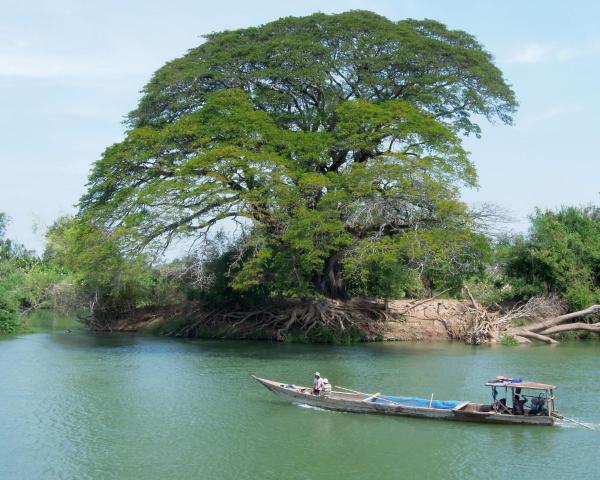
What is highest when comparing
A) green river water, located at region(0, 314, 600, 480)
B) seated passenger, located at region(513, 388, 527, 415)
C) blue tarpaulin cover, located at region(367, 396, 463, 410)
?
seated passenger, located at region(513, 388, 527, 415)

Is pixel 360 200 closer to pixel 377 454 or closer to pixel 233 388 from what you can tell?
pixel 233 388

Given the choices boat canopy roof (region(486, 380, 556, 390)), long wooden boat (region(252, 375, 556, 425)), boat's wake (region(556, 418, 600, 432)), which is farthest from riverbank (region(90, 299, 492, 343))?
boat canopy roof (region(486, 380, 556, 390))

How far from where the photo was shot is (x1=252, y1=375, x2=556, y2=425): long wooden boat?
16.5 meters

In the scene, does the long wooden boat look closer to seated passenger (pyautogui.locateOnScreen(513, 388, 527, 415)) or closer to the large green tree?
seated passenger (pyautogui.locateOnScreen(513, 388, 527, 415))

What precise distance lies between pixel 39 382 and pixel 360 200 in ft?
45.4

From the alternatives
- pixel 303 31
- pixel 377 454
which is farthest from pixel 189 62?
pixel 377 454

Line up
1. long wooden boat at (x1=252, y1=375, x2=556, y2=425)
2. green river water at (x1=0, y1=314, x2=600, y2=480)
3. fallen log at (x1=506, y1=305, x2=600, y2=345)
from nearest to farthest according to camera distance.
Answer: green river water at (x1=0, y1=314, x2=600, y2=480) → long wooden boat at (x1=252, y1=375, x2=556, y2=425) → fallen log at (x1=506, y1=305, x2=600, y2=345)

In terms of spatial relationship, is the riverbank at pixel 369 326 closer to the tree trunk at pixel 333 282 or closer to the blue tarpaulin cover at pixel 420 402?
the tree trunk at pixel 333 282

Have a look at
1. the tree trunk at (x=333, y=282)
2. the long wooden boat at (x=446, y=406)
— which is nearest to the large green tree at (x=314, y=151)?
the tree trunk at (x=333, y=282)

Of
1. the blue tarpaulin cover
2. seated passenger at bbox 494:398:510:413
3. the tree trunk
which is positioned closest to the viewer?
seated passenger at bbox 494:398:510:413

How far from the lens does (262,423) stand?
17.0 m

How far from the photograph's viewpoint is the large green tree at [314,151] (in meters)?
29.4

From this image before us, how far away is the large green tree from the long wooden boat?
1076cm

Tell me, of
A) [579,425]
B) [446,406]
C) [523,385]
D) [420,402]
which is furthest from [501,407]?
[420,402]
